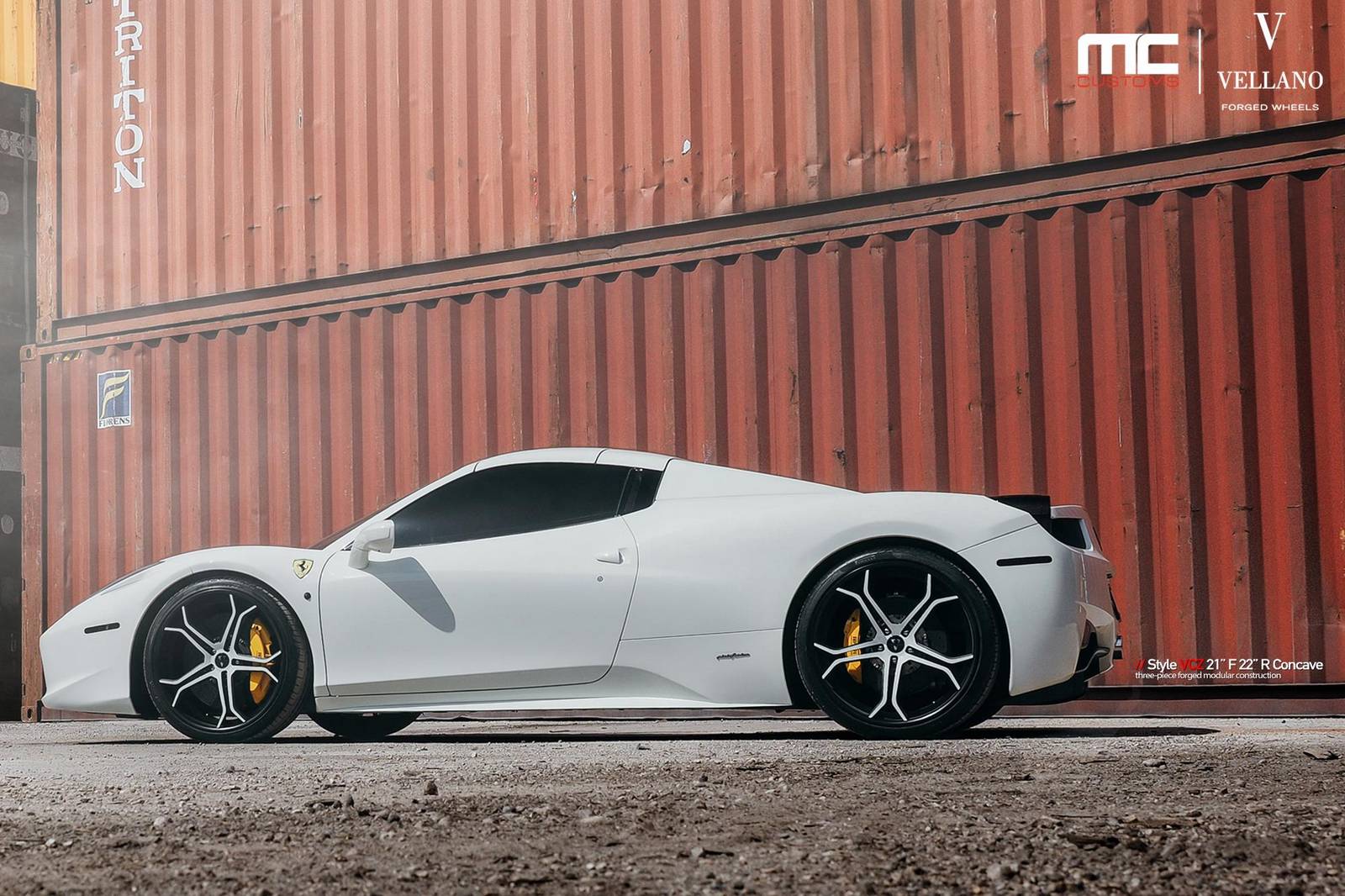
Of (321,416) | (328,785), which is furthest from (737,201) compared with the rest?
(328,785)

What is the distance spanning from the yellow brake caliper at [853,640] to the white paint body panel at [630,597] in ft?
0.77

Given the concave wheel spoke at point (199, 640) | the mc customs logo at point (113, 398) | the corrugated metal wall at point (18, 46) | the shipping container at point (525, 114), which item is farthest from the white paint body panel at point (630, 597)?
the corrugated metal wall at point (18, 46)

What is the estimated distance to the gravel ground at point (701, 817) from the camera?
2750 mm

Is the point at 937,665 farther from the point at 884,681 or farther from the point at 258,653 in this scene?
the point at 258,653

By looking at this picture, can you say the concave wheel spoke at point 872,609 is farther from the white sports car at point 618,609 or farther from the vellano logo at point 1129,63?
the vellano logo at point 1129,63

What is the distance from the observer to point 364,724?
695 cm

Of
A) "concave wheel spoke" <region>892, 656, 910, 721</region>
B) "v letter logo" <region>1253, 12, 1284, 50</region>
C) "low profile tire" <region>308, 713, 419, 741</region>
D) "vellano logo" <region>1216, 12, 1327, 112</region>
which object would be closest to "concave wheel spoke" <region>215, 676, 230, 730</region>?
"low profile tire" <region>308, 713, 419, 741</region>

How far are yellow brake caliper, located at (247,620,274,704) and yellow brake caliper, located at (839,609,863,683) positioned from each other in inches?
94.4

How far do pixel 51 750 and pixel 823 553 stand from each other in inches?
133

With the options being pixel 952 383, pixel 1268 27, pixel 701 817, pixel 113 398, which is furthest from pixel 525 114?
pixel 701 817

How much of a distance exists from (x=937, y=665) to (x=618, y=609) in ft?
4.06

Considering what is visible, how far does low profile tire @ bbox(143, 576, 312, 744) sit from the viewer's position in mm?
5938

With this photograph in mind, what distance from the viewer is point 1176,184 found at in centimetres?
706

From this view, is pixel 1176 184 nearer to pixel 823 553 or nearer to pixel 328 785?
pixel 823 553
